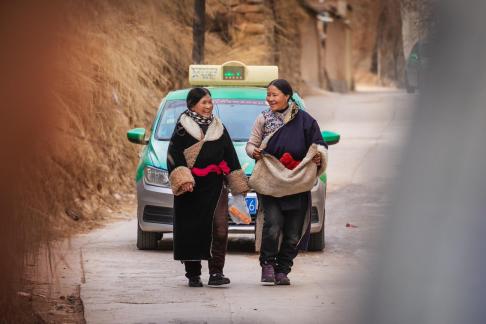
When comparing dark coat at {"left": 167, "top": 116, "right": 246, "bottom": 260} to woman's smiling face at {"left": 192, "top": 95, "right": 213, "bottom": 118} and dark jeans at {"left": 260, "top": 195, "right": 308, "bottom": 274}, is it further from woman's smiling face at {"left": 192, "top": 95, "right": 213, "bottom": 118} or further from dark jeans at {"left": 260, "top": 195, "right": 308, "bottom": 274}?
dark jeans at {"left": 260, "top": 195, "right": 308, "bottom": 274}

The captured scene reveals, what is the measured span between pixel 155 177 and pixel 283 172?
8.79ft

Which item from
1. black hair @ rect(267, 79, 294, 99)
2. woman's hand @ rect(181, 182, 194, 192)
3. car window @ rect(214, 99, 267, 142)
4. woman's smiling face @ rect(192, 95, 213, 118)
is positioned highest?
black hair @ rect(267, 79, 294, 99)

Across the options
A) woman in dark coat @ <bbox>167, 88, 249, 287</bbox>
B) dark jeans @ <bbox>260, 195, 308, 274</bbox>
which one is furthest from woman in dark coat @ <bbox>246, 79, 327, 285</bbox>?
woman in dark coat @ <bbox>167, 88, 249, 287</bbox>

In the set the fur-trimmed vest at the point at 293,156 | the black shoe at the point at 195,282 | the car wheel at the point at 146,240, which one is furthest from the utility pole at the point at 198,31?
the black shoe at the point at 195,282

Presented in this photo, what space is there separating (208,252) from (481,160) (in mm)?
6175

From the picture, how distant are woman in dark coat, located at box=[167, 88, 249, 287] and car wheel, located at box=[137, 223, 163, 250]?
2.42m

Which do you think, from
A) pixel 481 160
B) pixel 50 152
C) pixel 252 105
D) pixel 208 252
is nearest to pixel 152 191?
pixel 252 105

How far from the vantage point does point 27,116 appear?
4734mm

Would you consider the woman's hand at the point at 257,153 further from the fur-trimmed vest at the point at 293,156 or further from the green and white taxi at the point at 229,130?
the green and white taxi at the point at 229,130

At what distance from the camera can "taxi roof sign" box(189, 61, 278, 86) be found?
11461 mm

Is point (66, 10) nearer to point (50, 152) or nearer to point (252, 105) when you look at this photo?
point (50, 152)

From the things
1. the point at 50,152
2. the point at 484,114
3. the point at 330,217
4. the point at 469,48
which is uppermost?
the point at 469,48

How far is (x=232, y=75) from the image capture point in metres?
11.6

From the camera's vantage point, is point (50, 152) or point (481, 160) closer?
point (481, 160)
